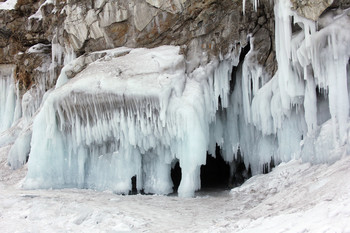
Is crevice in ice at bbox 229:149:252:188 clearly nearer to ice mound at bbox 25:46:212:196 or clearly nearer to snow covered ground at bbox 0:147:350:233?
snow covered ground at bbox 0:147:350:233

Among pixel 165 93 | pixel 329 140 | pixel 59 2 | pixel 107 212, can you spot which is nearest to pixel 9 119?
pixel 59 2

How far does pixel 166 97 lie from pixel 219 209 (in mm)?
4484

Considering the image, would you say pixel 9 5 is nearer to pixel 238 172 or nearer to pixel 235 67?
pixel 235 67

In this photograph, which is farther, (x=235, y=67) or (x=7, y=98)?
(x=7, y=98)

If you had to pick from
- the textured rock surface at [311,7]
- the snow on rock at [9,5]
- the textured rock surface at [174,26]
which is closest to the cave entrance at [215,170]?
the textured rock surface at [174,26]

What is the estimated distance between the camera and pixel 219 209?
8.99 meters

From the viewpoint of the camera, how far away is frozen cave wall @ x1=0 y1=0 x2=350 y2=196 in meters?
11.4

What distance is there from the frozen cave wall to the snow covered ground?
63.6 inches

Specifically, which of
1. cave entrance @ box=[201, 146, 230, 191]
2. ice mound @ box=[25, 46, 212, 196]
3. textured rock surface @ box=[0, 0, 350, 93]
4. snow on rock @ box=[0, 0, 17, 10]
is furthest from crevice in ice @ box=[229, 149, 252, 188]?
snow on rock @ box=[0, 0, 17, 10]

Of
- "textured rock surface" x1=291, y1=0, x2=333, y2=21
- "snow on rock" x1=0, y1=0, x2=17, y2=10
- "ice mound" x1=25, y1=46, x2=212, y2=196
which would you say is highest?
"snow on rock" x1=0, y1=0, x2=17, y2=10

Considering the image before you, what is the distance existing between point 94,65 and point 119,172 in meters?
4.36

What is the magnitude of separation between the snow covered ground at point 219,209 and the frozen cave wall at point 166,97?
1.62 metres

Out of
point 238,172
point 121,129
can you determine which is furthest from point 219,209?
point 238,172

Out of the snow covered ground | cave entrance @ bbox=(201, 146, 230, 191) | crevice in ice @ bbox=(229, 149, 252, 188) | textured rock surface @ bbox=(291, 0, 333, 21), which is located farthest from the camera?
cave entrance @ bbox=(201, 146, 230, 191)
